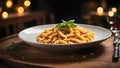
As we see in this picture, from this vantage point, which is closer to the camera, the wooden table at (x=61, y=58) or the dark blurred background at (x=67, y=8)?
the wooden table at (x=61, y=58)

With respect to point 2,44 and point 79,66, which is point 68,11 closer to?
point 2,44

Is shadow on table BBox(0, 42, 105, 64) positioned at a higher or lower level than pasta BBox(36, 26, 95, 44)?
lower

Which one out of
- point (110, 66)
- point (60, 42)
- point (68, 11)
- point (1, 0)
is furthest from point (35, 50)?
point (68, 11)

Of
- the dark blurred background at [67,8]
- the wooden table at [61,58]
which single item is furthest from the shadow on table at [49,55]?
the dark blurred background at [67,8]

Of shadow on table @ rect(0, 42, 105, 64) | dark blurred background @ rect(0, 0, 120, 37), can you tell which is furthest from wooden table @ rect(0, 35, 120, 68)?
dark blurred background @ rect(0, 0, 120, 37)

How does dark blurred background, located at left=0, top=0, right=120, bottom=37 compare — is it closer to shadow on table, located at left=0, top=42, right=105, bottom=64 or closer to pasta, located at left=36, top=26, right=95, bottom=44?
pasta, located at left=36, top=26, right=95, bottom=44

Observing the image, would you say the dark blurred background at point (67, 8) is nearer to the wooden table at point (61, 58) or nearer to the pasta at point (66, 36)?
the pasta at point (66, 36)
